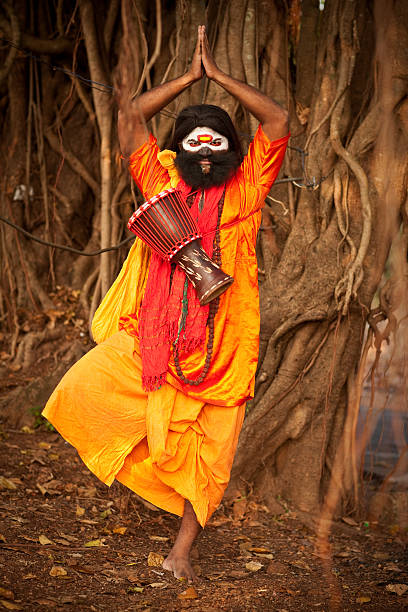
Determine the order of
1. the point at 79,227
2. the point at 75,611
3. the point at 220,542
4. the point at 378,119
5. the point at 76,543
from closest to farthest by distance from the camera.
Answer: the point at 75,611, the point at 76,543, the point at 220,542, the point at 378,119, the point at 79,227

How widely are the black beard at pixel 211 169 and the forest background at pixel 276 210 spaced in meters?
0.91

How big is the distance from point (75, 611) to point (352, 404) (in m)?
2.24

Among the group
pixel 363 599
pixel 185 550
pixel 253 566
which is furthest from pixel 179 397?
pixel 363 599

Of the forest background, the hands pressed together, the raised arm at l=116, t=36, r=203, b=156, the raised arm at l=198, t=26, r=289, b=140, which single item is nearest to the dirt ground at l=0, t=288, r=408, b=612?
the forest background

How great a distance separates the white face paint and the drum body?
0.83 ft

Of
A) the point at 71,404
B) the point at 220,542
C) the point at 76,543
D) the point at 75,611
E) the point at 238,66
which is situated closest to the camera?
the point at 75,611

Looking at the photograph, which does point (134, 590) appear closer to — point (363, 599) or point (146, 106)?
point (363, 599)

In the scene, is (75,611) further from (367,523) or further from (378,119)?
(378,119)

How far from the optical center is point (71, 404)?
2.80 meters

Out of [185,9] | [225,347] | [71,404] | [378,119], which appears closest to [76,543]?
[71,404]

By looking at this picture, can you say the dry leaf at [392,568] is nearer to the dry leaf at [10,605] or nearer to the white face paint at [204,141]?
the dry leaf at [10,605]

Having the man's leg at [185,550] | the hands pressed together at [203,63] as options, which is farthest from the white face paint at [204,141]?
the man's leg at [185,550]

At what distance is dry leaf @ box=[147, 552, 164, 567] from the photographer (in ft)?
9.34

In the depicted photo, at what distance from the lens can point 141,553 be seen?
2990mm
